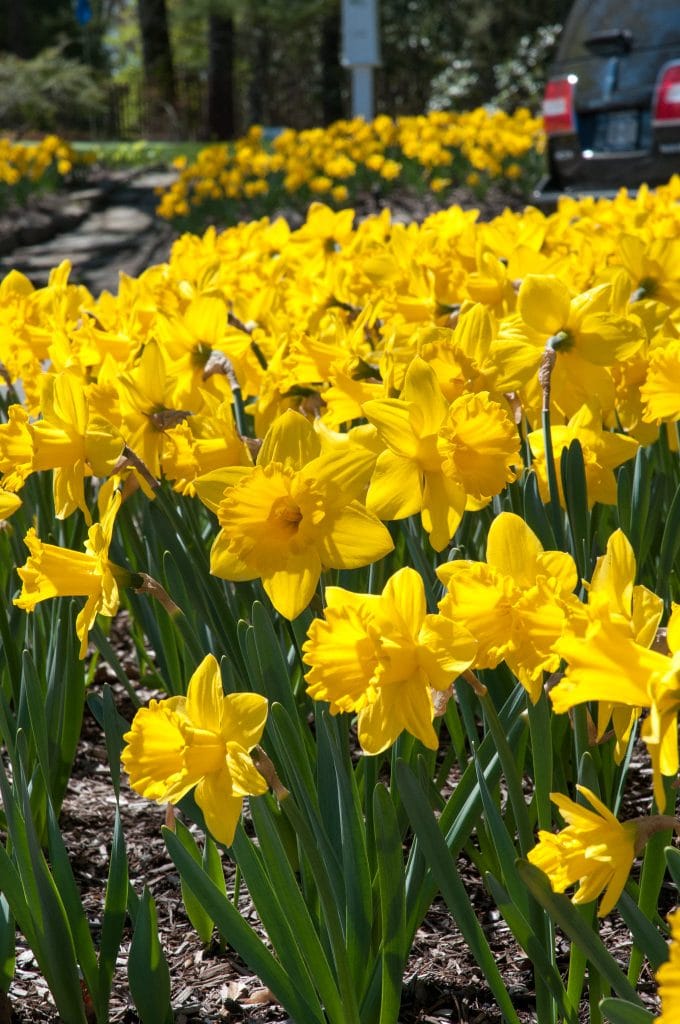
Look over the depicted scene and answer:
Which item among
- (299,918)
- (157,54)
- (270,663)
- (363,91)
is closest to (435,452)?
(270,663)

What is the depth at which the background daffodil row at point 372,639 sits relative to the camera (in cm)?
98

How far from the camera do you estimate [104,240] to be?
1238 centimetres

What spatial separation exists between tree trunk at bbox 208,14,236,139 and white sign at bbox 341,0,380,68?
5.87 m

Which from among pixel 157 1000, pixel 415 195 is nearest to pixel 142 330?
pixel 157 1000

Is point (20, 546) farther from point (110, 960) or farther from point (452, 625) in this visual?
point (452, 625)

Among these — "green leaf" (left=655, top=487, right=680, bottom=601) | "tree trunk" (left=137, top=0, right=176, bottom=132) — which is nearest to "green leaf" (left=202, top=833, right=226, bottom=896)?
"green leaf" (left=655, top=487, right=680, bottom=601)

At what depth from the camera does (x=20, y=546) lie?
2.17m

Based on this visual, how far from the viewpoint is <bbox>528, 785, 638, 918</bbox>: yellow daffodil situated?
0.90 metres

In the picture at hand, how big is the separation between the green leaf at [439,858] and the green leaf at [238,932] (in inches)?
8.2

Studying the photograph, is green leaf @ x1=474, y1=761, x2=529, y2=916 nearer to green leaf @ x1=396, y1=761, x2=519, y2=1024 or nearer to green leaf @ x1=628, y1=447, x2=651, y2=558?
green leaf @ x1=396, y1=761, x2=519, y2=1024

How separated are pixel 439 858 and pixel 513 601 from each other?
0.80 ft

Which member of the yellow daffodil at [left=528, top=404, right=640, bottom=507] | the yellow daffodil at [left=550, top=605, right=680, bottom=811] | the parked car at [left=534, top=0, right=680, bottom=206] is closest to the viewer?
the yellow daffodil at [left=550, top=605, right=680, bottom=811]

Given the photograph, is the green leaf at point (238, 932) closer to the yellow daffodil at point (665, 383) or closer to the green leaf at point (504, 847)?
the green leaf at point (504, 847)

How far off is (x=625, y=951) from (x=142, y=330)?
1497 mm
